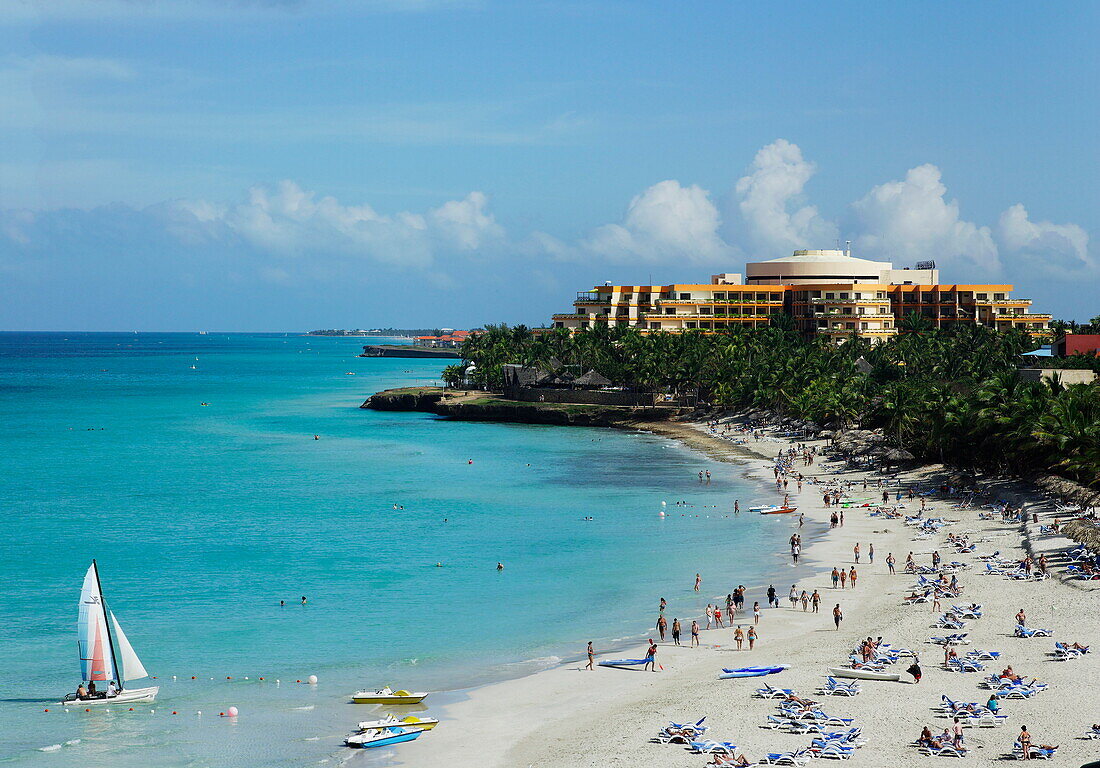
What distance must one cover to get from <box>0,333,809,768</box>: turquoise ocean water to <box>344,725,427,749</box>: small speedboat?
20.5 inches

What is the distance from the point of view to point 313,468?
89.0 m

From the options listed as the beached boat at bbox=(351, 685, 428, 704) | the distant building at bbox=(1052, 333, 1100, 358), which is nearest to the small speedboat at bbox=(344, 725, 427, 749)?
the beached boat at bbox=(351, 685, 428, 704)

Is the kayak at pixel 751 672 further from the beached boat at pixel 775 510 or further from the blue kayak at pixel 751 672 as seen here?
the beached boat at pixel 775 510

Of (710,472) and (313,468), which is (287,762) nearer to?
(710,472)

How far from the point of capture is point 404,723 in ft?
101

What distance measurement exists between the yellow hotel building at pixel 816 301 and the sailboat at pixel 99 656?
122480 millimetres

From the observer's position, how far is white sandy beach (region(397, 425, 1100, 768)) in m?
28.0

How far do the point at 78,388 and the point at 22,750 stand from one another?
18028 centimetres

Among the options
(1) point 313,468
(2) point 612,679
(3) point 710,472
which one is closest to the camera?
(2) point 612,679

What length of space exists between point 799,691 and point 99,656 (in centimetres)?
2205

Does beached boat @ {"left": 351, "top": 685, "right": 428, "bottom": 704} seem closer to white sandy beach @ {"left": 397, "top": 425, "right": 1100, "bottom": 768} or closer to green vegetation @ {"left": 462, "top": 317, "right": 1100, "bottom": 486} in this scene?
white sandy beach @ {"left": 397, "top": 425, "right": 1100, "bottom": 768}

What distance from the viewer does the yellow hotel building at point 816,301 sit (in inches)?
5851

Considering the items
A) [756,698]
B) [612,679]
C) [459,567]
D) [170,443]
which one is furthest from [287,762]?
[170,443]

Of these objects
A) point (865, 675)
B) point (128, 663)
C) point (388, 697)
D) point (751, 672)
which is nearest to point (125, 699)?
point (128, 663)
